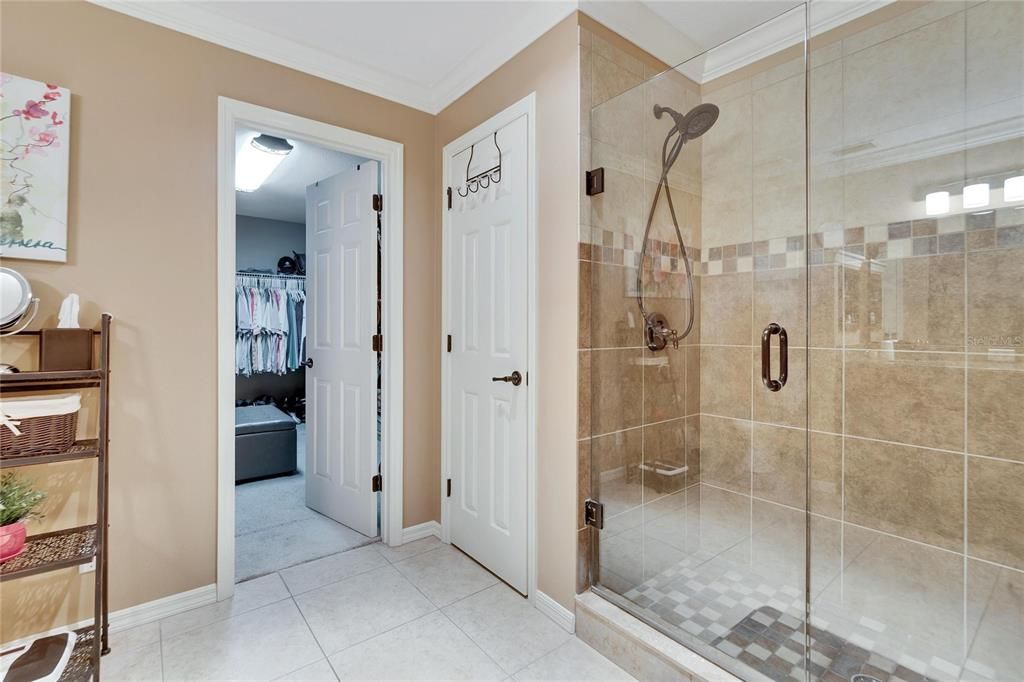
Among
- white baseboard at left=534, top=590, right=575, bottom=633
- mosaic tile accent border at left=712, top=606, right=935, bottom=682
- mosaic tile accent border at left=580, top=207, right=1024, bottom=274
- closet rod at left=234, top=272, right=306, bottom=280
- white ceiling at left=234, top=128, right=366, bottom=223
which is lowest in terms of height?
white baseboard at left=534, top=590, right=575, bottom=633

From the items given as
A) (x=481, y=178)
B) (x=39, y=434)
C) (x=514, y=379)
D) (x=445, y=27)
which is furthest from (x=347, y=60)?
(x=39, y=434)

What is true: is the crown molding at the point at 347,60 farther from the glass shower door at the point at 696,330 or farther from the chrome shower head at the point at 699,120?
the chrome shower head at the point at 699,120

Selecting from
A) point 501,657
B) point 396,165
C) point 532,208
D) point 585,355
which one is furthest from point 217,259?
point 501,657

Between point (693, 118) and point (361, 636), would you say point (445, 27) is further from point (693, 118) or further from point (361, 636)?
point (361, 636)

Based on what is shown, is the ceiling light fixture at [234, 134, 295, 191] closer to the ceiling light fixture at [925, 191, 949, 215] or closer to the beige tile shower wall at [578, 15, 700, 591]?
the beige tile shower wall at [578, 15, 700, 591]

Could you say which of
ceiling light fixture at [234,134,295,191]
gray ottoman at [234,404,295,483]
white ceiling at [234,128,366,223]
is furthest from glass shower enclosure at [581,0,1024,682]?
gray ottoman at [234,404,295,483]

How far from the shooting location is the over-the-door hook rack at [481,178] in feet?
7.73

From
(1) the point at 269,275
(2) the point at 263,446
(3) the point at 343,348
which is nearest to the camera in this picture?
(3) the point at 343,348

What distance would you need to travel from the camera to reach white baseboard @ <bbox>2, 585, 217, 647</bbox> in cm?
194

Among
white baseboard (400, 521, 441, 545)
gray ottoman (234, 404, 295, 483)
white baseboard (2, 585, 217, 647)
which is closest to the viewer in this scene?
white baseboard (2, 585, 217, 647)

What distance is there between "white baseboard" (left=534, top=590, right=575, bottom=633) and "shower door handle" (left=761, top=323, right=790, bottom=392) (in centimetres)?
125

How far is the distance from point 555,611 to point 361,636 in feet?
2.63

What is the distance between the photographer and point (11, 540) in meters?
1.60

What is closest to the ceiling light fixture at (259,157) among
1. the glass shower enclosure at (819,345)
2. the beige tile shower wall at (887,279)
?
the glass shower enclosure at (819,345)
